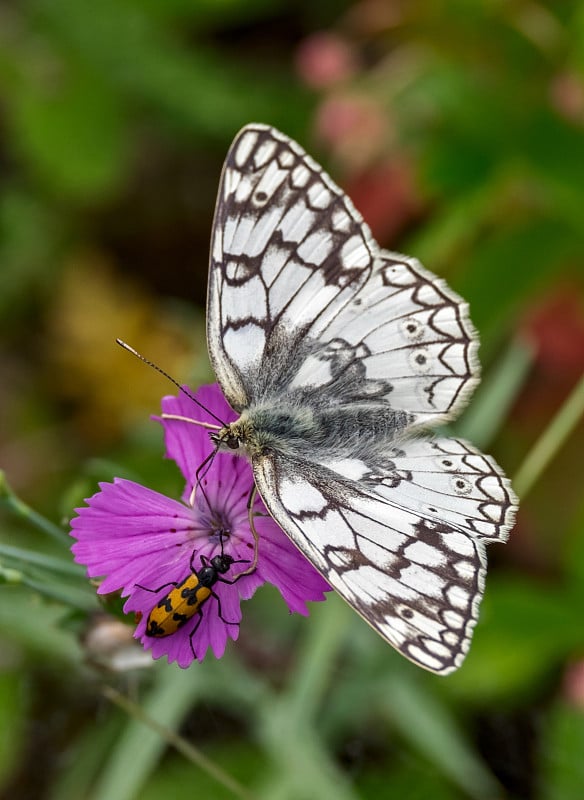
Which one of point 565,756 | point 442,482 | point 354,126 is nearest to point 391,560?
point 442,482

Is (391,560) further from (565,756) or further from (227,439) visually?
(565,756)

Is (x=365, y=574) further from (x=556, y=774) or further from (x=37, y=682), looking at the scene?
(x=37, y=682)

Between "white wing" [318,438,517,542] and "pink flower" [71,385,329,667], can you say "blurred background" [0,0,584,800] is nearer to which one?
"pink flower" [71,385,329,667]

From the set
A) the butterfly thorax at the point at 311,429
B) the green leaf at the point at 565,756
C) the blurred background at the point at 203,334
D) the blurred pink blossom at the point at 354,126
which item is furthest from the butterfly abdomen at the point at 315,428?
the blurred pink blossom at the point at 354,126

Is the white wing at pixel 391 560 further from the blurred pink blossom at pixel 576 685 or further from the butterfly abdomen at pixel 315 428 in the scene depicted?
the blurred pink blossom at pixel 576 685

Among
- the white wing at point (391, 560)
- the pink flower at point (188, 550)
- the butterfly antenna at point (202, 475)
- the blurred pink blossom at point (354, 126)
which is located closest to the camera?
the white wing at point (391, 560)

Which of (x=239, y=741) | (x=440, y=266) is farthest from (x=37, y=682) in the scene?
(x=440, y=266)

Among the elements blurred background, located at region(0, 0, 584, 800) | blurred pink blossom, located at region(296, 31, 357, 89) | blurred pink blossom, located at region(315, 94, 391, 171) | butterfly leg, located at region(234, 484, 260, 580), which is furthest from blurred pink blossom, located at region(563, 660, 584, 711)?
blurred pink blossom, located at region(296, 31, 357, 89)
